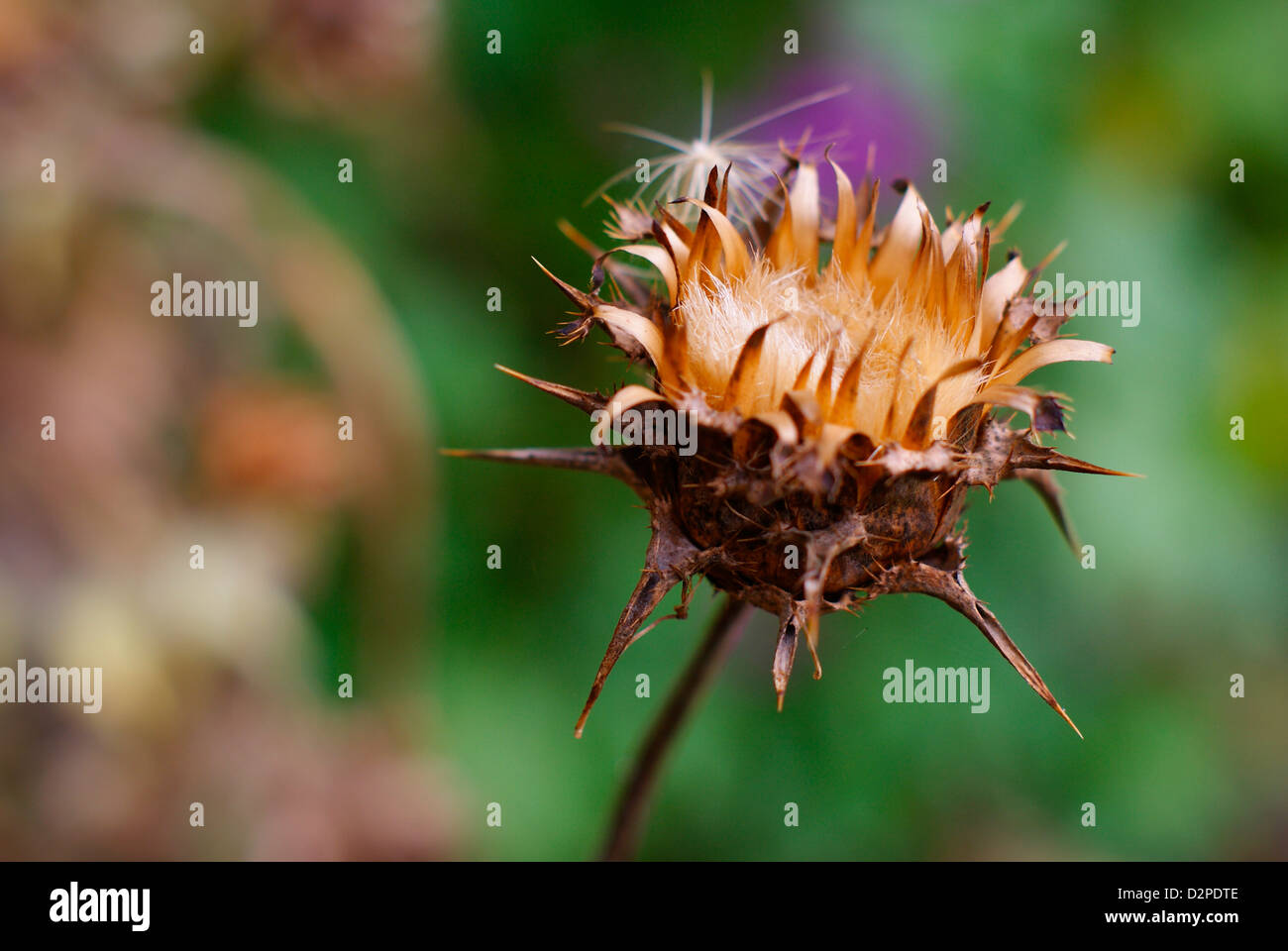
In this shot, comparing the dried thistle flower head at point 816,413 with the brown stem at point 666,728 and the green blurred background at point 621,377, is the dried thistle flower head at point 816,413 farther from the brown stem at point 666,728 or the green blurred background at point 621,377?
the green blurred background at point 621,377

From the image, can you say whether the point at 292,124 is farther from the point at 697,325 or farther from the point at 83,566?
the point at 697,325

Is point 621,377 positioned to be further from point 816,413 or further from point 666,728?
point 816,413

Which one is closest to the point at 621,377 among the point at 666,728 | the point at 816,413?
the point at 666,728

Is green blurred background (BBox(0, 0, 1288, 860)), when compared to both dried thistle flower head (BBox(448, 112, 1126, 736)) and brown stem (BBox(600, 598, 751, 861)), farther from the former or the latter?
dried thistle flower head (BBox(448, 112, 1126, 736))

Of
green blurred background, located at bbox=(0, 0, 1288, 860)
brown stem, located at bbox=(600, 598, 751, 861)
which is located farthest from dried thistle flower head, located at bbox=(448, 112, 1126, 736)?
green blurred background, located at bbox=(0, 0, 1288, 860)

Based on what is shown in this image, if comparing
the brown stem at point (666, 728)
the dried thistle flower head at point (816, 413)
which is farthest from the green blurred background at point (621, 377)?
the dried thistle flower head at point (816, 413)

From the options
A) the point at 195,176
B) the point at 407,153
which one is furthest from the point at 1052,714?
the point at 195,176

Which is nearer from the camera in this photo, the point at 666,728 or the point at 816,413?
the point at 816,413
